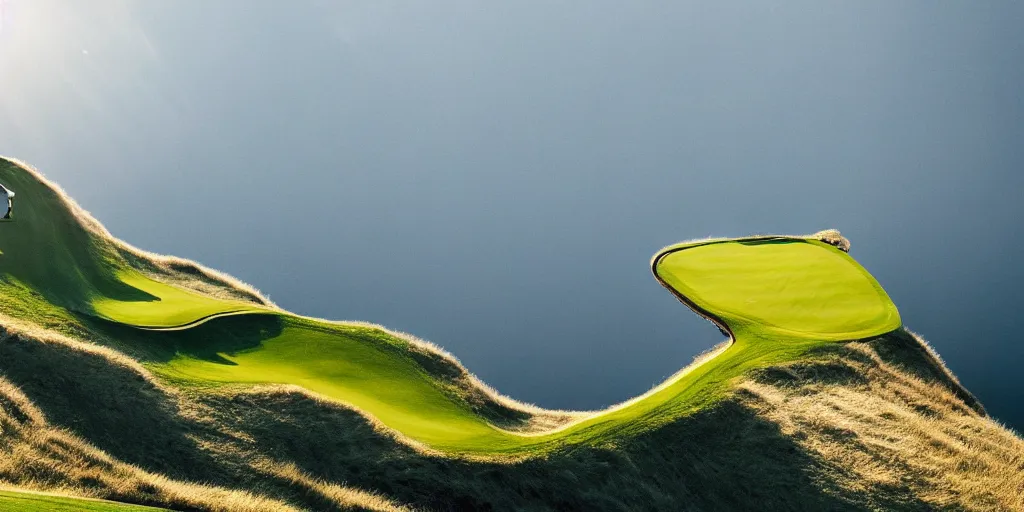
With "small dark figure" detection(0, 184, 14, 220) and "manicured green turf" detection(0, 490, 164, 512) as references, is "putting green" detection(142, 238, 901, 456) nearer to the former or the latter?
"small dark figure" detection(0, 184, 14, 220)

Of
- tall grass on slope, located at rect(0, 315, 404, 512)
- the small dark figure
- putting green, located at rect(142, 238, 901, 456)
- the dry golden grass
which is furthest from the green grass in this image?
tall grass on slope, located at rect(0, 315, 404, 512)

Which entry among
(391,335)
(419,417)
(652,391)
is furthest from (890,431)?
(391,335)

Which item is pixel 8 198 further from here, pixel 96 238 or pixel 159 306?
pixel 159 306

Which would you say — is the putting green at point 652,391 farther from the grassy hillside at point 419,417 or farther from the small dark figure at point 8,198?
the small dark figure at point 8,198

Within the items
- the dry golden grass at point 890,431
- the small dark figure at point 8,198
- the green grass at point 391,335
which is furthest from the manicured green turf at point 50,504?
the small dark figure at point 8,198

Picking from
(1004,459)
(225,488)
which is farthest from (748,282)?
(225,488)

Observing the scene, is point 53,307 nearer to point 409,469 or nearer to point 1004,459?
point 409,469
